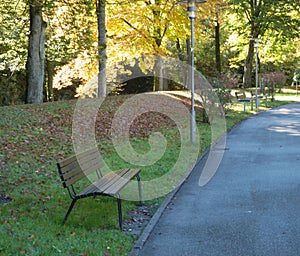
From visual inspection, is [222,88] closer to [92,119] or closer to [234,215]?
[92,119]

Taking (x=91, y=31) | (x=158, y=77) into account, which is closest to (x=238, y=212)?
(x=91, y=31)

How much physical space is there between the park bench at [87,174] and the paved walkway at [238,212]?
2.57 feet

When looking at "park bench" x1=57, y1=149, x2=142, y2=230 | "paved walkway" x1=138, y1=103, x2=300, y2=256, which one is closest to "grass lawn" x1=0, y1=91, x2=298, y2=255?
"park bench" x1=57, y1=149, x2=142, y2=230

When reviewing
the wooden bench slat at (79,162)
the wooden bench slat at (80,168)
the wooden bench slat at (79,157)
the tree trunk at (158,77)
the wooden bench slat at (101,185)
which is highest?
the tree trunk at (158,77)

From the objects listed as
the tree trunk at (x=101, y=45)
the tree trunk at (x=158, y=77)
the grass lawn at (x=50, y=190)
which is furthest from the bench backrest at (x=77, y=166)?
the tree trunk at (x=158, y=77)

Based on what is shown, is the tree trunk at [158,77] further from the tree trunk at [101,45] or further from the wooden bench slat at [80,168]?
the wooden bench slat at [80,168]

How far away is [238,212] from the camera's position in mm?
7020

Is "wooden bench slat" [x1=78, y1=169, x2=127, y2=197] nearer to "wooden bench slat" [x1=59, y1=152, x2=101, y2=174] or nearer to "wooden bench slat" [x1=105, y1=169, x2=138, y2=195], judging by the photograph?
"wooden bench slat" [x1=105, y1=169, x2=138, y2=195]

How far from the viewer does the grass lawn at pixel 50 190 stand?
5.50 metres

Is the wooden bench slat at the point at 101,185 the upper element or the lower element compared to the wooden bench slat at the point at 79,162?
lower

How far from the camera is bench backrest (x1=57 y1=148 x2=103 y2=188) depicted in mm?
6258

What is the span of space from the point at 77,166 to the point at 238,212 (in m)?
2.52

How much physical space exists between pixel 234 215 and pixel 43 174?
397cm

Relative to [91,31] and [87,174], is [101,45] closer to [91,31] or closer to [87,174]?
[91,31]
